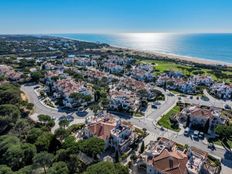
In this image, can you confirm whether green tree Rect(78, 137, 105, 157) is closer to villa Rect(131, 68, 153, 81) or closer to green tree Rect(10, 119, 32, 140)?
green tree Rect(10, 119, 32, 140)

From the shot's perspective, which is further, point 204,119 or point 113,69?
point 113,69

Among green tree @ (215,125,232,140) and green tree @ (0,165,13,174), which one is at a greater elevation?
green tree @ (215,125,232,140)

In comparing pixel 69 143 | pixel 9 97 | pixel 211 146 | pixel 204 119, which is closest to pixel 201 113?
pixel 204 119

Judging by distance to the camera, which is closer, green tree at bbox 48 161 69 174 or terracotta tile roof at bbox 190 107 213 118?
green tree at bbox 48 161 69 174

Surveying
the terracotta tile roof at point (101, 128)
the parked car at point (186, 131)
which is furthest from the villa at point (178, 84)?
the terracotta tile roof at point (101, 128)

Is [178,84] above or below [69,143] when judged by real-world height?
below

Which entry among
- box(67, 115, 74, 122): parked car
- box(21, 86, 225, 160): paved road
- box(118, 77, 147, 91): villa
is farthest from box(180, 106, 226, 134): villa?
box(67, 115, 74, 122): parked car

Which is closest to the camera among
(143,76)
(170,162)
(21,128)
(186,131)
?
(170,162)

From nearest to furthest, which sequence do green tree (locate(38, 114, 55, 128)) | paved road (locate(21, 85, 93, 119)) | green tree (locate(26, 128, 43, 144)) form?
green tree (locate(26, 128, 43, 144))
green tree (locate(38, 114, 55, 128))
paved road (locate(21, 85, 93, 119))

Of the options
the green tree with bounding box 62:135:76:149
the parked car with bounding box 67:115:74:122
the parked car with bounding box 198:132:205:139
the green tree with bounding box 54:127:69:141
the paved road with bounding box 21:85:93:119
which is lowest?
the paved road with bounding box 21:85:93:119

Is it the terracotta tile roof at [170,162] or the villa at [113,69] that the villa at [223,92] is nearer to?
the terracotta tile roof at [170,162]

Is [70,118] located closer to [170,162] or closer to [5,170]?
[5,170]
